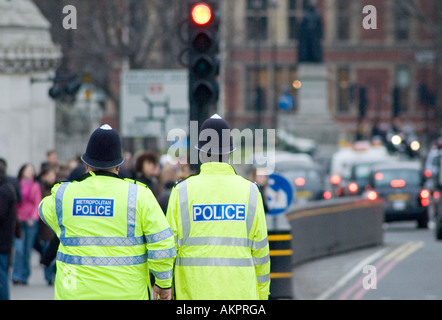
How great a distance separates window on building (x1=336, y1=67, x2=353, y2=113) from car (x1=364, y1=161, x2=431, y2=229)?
63.9m

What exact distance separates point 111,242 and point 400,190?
2215 cm

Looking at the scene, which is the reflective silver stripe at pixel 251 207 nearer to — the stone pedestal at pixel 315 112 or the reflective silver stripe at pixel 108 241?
the reflective silver stripe at pixel 108 241

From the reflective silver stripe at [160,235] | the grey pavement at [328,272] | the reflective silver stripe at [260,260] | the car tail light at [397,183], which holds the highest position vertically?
the reflective silver stripe at [160,235]

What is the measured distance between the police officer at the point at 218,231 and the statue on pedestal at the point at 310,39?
156 ft

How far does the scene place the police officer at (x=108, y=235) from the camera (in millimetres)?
6543

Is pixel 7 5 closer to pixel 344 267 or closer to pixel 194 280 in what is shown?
pixel 344 267

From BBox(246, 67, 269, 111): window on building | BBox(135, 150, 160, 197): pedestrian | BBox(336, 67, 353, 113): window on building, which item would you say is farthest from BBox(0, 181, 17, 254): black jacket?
BBox(336, 67, 353, 113): window on building

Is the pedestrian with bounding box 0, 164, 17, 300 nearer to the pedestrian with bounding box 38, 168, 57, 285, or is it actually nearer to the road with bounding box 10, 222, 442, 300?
the road with bounding box 10, 222, 442, 300

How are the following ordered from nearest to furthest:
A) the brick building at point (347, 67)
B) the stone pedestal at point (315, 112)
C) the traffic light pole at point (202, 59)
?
1. the traffic light pole at point (202, 59)
2. the stone pedestal at point (315, 112)
3. the brick building at point (347, 67)

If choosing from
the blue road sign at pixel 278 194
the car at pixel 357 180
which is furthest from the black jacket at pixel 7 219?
the car at pixel 357 180

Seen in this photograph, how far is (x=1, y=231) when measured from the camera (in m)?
12.5

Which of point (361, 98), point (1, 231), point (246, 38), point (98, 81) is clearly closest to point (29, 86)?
point (1, 231)

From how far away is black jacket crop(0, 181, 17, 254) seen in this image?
493 inches

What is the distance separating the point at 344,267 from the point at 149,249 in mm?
13203
